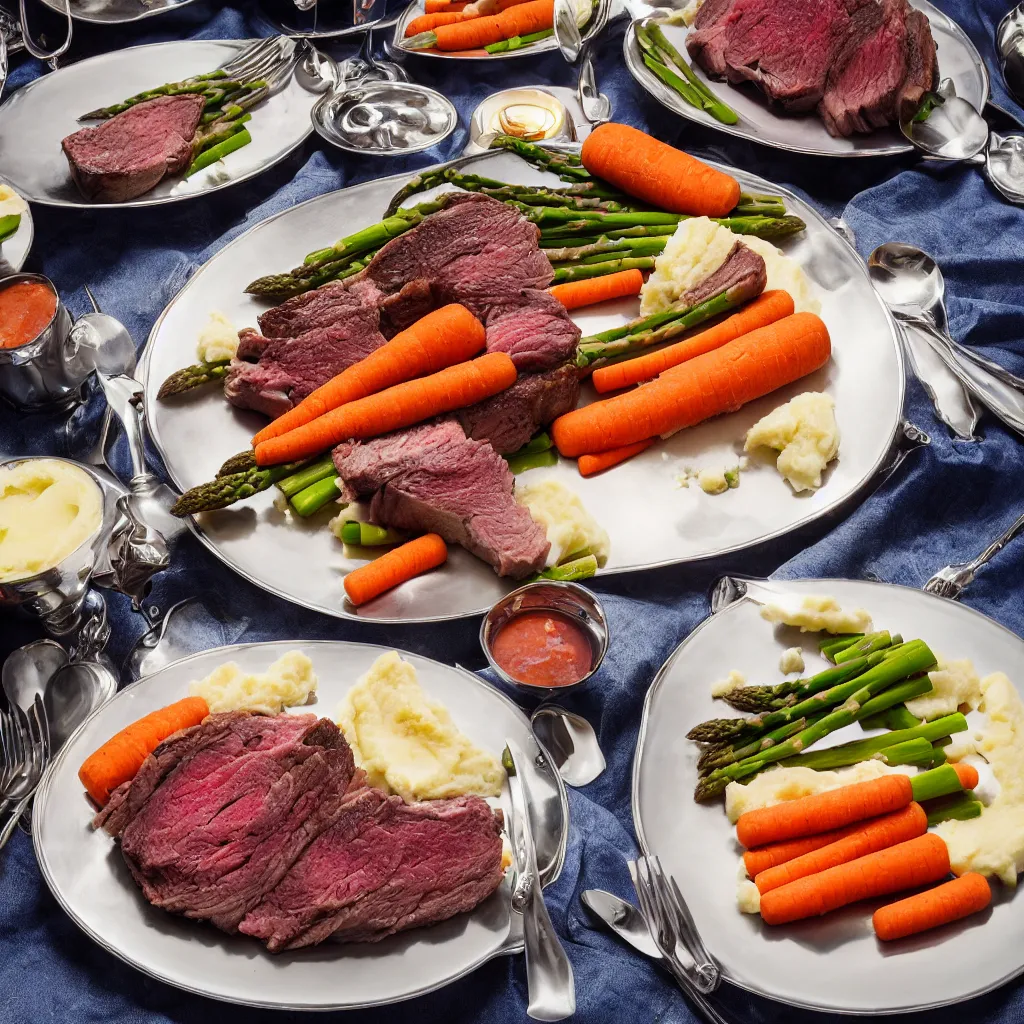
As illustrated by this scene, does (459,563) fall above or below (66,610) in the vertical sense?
below

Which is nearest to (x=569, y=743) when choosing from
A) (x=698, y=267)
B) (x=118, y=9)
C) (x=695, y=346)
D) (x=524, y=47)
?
(x=695, y=346)

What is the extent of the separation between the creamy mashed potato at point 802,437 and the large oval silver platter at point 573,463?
6cm

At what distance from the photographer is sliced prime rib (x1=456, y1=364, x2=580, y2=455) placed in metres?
4.05

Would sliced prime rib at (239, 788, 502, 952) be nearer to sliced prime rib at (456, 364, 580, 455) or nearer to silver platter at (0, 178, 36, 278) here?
sliced prime rib at (456, 364, 580, 455)

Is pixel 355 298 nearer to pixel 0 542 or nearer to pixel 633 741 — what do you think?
pixel 0 542

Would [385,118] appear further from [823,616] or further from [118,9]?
[823,616]

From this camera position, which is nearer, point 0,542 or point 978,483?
point 0,542

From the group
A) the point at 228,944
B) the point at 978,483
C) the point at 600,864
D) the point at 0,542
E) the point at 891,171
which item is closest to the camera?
the point at 228,944

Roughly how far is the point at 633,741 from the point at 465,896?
32.2 inches

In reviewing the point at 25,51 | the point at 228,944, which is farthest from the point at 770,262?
the point at 25,51

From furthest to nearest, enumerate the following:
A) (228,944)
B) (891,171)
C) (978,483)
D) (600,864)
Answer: (891,171), (978,483), (600,864), (228,944)

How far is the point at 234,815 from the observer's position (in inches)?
117

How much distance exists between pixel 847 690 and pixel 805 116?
3.03 metres

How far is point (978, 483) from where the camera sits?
412 centimetres
